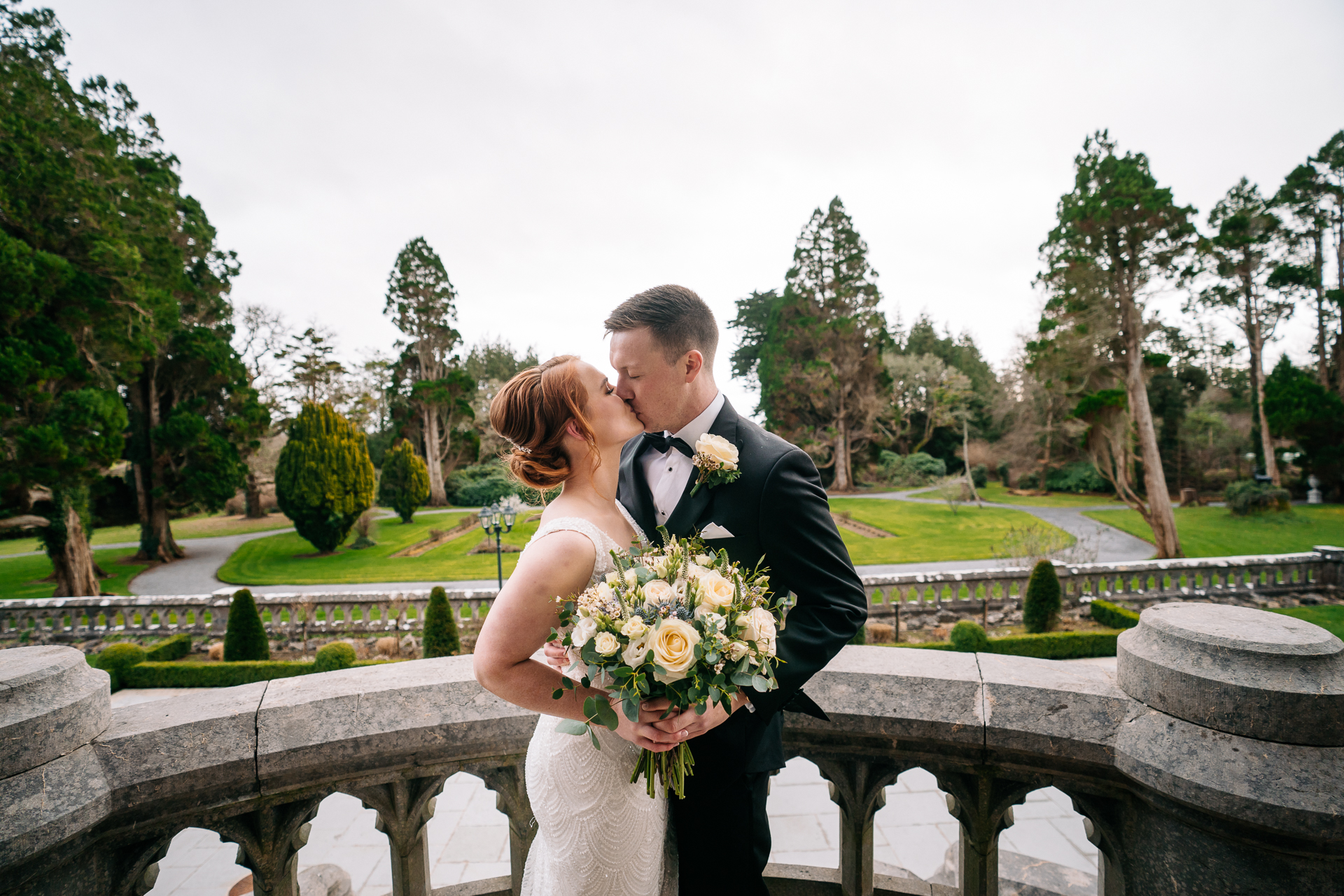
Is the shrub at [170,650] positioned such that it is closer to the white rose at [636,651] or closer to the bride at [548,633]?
the bride at [548,633]

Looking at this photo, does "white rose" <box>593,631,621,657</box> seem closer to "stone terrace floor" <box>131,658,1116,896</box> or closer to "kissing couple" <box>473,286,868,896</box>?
"kissing couple" <box>473,286,868,896</box>

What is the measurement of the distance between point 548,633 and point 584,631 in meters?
0.21

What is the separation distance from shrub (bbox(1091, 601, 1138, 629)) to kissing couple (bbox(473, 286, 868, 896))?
11098 mm

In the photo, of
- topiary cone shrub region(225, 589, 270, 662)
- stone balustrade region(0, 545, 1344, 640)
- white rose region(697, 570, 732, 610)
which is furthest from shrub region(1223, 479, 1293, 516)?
topiary cone shrub region(225, 589, 270, 662)

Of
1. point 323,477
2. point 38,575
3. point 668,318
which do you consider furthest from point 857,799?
point 38,575

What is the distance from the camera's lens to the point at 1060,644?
9000mm

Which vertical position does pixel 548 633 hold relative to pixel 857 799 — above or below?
above

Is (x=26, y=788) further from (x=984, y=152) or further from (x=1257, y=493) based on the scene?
(x=1257, y=493)

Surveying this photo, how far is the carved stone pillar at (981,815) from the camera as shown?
5.90 feet

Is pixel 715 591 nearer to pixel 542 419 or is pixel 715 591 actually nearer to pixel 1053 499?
pixel 542 419

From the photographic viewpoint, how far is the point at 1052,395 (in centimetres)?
2848

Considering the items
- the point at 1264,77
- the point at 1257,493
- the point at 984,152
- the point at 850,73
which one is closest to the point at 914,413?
the point at 1257,493

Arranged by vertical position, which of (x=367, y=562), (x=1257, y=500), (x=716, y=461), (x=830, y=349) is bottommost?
(x=367, y=562)

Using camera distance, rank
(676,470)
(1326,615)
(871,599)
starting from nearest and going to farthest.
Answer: (676,470)
(1326,615)
(871,599)
